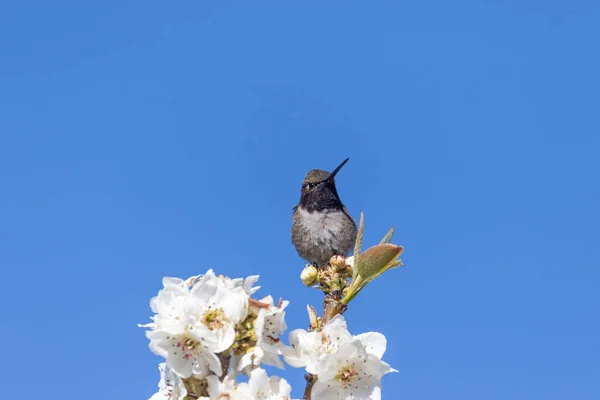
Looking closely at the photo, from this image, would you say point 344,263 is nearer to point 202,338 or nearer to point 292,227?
point 202,338

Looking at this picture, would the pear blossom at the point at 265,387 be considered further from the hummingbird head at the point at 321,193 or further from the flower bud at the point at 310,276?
the hummingbird head at the point at 321,193

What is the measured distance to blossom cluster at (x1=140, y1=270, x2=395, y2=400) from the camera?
2492 mm

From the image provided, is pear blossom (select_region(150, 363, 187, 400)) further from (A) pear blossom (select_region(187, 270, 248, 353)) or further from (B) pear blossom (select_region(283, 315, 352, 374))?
(B) pear blossom (select_region(283, 315, 352, 374))

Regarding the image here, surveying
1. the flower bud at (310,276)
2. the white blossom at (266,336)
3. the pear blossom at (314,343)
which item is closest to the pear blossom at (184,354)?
the white blossom at (266,336)

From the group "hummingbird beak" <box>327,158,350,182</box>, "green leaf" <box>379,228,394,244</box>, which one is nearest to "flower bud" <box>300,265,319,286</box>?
"green leaf" <box>379,228,394,244</box>

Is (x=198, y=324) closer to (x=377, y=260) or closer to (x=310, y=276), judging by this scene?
(x=377, y=260)

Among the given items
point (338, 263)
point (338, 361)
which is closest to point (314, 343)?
point (338, 361)

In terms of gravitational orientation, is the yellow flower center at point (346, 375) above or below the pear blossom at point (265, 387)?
above

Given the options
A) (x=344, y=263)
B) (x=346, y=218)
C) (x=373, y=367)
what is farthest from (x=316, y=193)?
(x=373, y=367)

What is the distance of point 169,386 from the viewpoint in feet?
9.31

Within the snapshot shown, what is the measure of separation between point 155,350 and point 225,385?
32 centimetres

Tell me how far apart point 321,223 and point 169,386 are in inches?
193

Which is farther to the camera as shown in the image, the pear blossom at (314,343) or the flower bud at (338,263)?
the flower bud at (338,263)

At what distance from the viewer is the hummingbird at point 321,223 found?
7.57 meters
